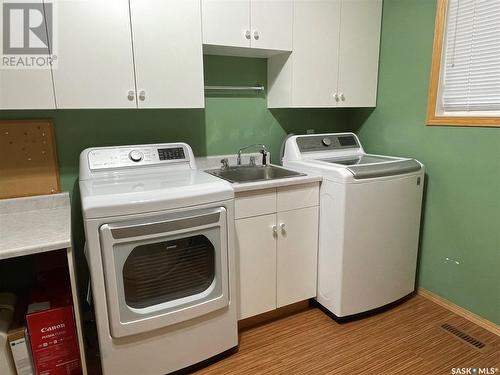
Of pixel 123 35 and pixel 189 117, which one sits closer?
pixel 123 35

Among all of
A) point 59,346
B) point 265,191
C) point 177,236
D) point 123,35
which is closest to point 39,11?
point 123,35

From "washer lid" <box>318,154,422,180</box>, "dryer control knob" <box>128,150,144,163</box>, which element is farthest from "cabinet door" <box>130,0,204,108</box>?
"washer lid" <box>318,154,422,180</box>

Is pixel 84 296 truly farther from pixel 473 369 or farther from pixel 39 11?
pixel 473 369

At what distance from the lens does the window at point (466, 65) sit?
6.16 feet

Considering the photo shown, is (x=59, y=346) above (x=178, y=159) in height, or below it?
below

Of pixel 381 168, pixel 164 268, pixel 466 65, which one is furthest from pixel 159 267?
pixel 466 65

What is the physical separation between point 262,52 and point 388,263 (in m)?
1.63

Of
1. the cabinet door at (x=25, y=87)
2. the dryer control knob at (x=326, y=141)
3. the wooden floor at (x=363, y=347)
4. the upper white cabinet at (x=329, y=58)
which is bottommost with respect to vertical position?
the wooden floor at (x=363, y=347)

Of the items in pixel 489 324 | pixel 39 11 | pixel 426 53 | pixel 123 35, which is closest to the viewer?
pixel 39 11

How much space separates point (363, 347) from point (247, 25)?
201 centimetres

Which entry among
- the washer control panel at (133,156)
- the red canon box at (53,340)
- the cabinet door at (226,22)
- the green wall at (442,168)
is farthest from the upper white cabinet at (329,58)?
the red canon box at (53,340)

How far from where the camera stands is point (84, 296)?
2.12 metres

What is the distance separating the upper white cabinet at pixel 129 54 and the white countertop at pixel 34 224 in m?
0.58

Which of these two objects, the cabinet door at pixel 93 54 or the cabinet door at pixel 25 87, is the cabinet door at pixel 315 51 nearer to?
the cabinet door at pixel 93 54
